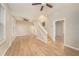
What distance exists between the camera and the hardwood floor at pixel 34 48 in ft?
6.11

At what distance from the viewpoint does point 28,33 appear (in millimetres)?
2010

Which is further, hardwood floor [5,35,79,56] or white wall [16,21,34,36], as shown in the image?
white wall [16,21,34,36]

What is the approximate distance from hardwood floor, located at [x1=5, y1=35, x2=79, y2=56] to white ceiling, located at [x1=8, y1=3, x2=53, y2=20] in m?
0.38

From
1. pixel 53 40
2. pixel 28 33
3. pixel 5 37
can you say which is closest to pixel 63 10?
pixel 53 40

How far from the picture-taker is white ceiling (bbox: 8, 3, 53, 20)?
190cm

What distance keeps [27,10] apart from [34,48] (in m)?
0.65

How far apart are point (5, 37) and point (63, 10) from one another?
1054mm

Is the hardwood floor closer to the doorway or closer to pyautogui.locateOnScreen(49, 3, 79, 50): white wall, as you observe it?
the doorway

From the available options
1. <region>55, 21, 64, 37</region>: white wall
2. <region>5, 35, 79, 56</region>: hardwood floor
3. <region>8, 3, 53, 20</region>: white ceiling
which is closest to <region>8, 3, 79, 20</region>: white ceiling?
<region>8, 3, 53, 20</region>: white ceiling

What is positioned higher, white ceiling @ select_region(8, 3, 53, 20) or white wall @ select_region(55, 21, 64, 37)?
white ceiling @ select_region(8, 3, 53, 20)

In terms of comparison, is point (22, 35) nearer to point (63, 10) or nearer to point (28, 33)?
point (28, 33)

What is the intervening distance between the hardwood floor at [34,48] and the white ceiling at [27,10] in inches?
14.9

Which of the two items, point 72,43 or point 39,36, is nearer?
point 72,43

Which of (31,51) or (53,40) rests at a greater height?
(53,40)
